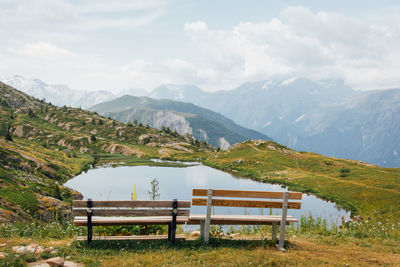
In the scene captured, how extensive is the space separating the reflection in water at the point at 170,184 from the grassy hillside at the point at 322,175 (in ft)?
9.48

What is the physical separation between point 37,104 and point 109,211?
→ 18588 cm

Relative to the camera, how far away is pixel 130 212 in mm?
10367

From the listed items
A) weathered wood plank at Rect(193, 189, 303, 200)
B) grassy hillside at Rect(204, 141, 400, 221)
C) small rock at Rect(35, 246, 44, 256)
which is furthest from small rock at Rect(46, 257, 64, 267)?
grassy hillside at Rect(204, 141, 400, 221)

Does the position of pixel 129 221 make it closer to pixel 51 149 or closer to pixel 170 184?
pixel 170 184

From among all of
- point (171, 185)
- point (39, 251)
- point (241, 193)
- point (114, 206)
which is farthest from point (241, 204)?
point (171, 185)

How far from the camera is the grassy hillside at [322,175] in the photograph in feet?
119

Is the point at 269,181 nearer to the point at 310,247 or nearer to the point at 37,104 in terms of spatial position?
the point at 310,247

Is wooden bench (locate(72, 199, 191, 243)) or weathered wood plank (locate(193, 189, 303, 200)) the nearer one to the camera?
wooden bench (locate(72, 199, 191, 243))

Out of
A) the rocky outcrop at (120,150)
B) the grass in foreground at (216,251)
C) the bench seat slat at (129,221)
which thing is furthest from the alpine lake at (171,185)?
the bench seat slat at (129,221)

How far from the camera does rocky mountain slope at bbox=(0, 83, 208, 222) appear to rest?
19234 millimetres

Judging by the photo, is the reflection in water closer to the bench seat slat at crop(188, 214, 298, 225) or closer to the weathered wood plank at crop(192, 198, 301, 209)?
the bench seat slat at crop(188, 214, 298, 225)

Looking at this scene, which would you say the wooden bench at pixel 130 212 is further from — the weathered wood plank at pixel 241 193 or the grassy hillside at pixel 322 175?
the grassy hillside at pixel 322 175

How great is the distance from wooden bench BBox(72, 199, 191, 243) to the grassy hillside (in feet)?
90.1

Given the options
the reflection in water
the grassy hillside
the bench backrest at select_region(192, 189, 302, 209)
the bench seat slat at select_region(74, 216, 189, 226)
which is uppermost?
the bench backrest at select_region(192, 189, 302, 209)
